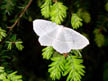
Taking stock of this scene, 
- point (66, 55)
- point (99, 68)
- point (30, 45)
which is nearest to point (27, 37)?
point (30, 45)

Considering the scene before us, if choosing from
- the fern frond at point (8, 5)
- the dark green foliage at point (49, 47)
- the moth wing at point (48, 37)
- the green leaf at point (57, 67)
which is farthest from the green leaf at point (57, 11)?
the fern frond at point (8, 5)

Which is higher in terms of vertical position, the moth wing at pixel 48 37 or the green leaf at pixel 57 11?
the green leaf at pixel 57 11

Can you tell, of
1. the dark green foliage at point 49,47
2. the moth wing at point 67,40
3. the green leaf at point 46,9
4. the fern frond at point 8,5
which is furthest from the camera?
the fern frond at point 8,5

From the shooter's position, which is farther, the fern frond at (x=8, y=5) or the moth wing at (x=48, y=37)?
the fern frond at (x=8, y=5)

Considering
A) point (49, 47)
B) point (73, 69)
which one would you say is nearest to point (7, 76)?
point (49, 47)

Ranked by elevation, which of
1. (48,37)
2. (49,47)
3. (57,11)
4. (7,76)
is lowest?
(7,76)

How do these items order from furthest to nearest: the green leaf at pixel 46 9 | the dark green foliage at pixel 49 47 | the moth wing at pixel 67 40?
the green leaf at pixel 46 9 < the dark green foliage at pixel 49 47 < the moth wing at pixel 67 40

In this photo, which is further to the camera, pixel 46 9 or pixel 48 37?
pixel 46 9

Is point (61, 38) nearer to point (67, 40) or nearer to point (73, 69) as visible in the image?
point (67, 40)

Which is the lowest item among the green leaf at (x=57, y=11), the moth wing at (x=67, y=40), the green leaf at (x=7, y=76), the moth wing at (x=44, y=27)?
the green leaf at (x=7, y=76)

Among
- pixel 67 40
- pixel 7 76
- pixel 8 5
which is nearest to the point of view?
pixel 67 40

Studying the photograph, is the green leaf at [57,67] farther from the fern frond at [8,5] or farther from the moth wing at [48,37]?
the fern frond at [8,5]
